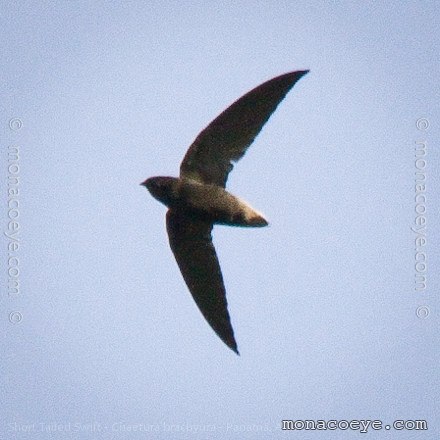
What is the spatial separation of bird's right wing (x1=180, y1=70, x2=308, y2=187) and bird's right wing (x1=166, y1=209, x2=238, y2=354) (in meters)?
0.30

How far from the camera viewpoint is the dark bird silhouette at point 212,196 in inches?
184

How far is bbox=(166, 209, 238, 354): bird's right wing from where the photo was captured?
15.9 feet

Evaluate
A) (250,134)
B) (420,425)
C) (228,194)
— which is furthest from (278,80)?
(420,425)

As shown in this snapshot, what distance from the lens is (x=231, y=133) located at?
4.84 meters

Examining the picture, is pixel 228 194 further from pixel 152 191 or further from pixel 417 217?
pixel 417 217

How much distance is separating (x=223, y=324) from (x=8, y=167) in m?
2.02

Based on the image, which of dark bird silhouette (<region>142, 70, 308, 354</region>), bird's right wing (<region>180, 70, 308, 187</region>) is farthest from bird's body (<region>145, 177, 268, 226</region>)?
bird's right wing (<region>180, 70, 308, 187</region>)

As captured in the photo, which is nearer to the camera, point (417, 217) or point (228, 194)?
point (228, 194)

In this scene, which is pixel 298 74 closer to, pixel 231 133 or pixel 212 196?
pixel 231 133

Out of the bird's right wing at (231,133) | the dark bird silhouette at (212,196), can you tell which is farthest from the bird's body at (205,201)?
the bird's right wing at (231,133)

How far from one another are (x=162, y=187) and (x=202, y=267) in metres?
0.64

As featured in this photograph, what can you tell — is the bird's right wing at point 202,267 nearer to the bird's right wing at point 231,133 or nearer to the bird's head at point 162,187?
the bird's head at point 162,187

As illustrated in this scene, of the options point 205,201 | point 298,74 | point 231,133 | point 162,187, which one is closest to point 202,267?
point 205,201

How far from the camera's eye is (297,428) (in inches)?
204
